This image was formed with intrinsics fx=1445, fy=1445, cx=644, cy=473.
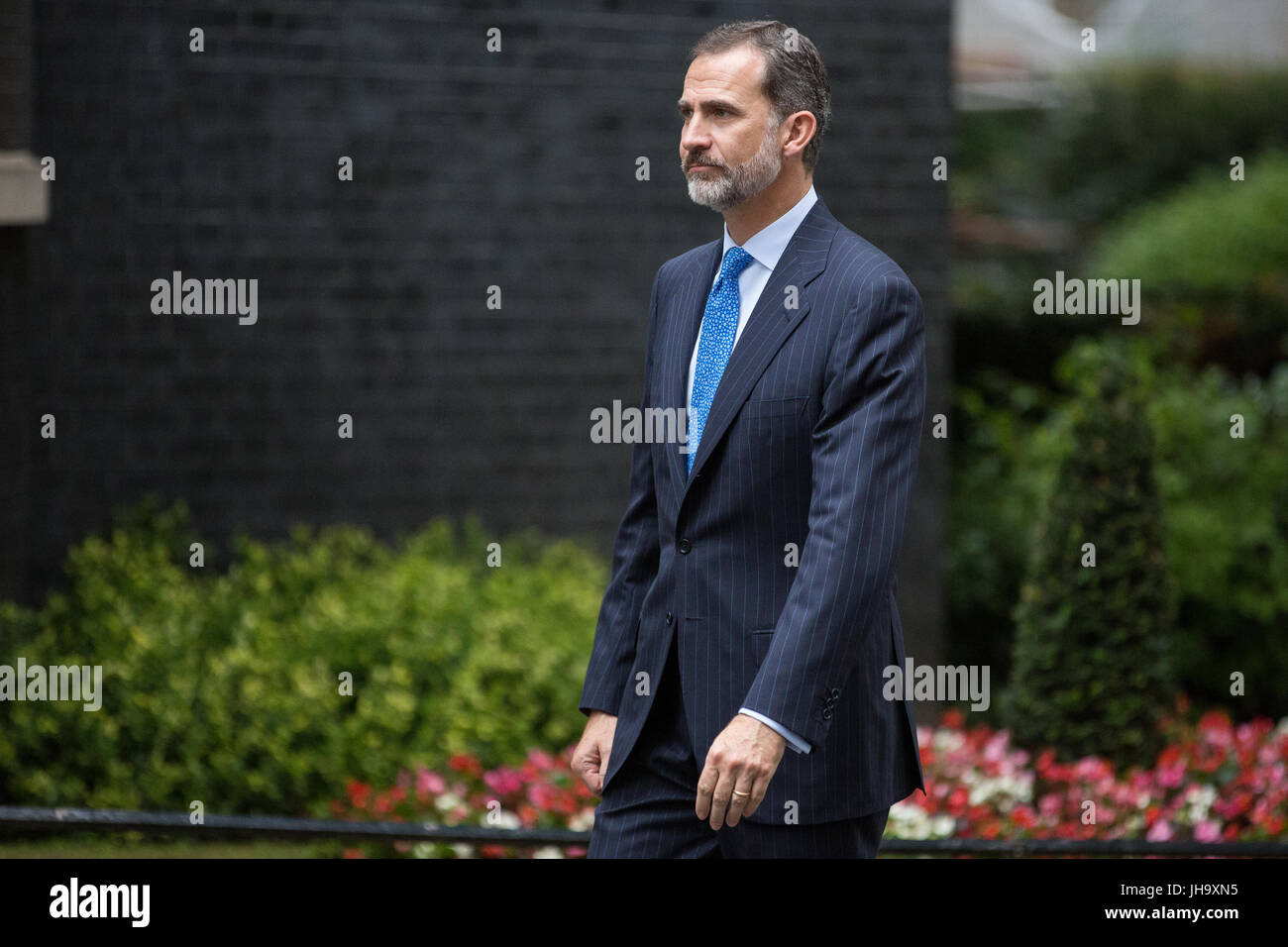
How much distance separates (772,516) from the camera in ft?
9.11

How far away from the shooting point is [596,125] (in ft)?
24.7

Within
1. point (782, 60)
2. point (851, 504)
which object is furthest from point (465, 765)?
point (782, 60)

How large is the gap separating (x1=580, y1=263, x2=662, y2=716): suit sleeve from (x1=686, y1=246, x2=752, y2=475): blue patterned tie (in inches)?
6.8

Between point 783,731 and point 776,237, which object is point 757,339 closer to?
point 776,237

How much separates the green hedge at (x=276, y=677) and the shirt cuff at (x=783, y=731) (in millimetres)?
3296

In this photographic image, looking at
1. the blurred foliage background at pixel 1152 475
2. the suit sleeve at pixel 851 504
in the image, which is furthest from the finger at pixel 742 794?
the blurred foliage background at pixel 1152 475

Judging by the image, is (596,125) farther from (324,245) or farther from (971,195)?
(971,195)

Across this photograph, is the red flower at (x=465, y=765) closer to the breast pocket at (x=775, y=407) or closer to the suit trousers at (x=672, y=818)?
the suit trousers at (x=672, y=818)

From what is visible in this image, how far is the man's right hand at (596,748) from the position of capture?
10.1 ft

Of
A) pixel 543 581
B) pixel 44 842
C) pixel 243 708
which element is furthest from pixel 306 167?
pixel 44 842

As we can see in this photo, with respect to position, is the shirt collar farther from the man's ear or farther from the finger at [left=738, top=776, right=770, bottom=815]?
the finger at [left=738, top=776, right=770, bottom=815]

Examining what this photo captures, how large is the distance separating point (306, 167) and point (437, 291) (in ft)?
2.93

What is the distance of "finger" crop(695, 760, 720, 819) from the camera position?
8.37ft

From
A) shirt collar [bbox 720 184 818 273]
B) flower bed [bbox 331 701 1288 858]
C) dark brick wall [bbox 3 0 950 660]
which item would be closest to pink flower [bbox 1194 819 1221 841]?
flower bed [bbox 331 701 1288 858]
